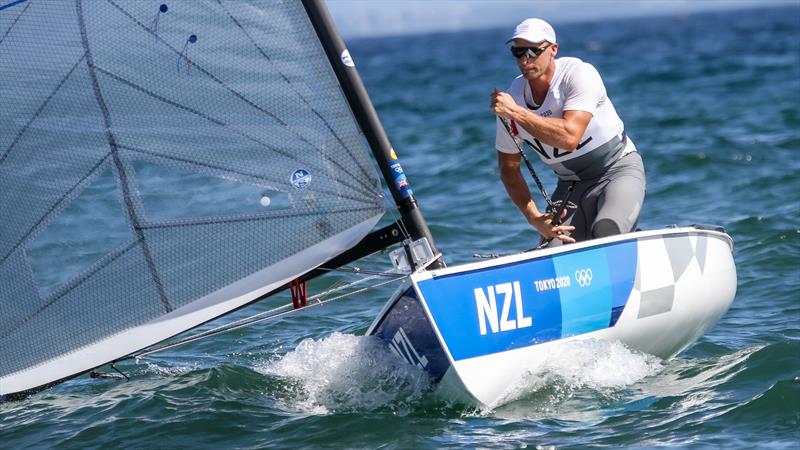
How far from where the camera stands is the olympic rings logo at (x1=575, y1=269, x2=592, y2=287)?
5027mm

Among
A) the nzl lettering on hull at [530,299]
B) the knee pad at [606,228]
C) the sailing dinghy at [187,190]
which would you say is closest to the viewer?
the nzl lettering on hull at [530,299]

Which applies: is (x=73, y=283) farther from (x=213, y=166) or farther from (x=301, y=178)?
(x=301, y=178)

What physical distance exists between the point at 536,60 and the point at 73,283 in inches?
89.6

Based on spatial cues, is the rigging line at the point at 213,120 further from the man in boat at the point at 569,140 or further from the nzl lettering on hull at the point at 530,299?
the man in boat at the point at 569,140

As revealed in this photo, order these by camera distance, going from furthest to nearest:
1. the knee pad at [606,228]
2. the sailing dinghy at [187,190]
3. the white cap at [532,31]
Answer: the knee pad at [606,228] < the white cap at [532,31] < the sailing dinghy at [187,190]

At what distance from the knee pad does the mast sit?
0.87 meters

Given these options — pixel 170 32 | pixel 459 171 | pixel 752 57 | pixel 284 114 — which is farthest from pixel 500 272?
pixel 752 57

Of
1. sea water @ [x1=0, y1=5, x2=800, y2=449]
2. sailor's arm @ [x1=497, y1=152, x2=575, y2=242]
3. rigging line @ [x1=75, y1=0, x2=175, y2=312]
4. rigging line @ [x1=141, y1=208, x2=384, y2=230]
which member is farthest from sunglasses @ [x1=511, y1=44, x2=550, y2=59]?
rigging line @ [x1=75, y1=0, x2=175, y2=312]

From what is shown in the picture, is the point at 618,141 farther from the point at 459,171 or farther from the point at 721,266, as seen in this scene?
the point at 459,171

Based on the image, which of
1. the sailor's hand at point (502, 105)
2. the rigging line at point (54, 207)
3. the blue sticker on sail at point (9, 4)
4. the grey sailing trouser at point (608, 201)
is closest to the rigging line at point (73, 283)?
the rigging line at point (54, 207)

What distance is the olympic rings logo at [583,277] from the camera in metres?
5.03

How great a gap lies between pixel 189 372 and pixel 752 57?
24341mm

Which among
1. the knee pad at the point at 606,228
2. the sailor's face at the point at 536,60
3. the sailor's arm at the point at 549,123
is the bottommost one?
the knee pad at the point at 606,228

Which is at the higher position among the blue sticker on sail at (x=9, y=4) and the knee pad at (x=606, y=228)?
the blue sticker on sail at (x=9, y=4)
